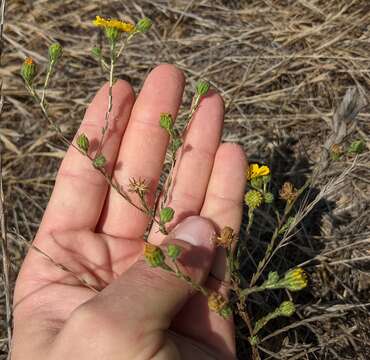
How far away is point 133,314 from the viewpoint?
135 cm

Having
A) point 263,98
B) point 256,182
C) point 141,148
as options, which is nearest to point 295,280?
point 256,182

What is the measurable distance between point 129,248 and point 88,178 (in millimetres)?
298

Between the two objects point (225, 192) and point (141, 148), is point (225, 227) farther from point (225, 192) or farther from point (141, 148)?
point (141, 148)

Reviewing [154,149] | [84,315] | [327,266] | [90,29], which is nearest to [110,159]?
[154,149]

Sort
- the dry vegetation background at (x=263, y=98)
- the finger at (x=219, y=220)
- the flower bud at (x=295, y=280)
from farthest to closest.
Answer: the dry vegetation background at (x=263, y=98) → the finger at (x=219, y=220) → the flower bud at (x=295, y=280)

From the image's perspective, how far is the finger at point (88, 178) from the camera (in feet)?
6.17

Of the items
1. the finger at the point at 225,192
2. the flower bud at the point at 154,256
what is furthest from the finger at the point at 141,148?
the flower bud at the point at 154,256

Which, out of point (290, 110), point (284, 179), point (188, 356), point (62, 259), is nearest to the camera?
point (188, 356)

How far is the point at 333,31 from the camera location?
2.90 meters

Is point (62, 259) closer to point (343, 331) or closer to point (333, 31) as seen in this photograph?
point (343, 331)

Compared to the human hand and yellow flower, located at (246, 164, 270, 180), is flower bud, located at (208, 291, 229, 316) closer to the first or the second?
the human hand

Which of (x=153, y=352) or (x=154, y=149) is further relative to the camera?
(x=154, y=149)

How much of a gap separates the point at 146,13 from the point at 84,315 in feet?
7.53

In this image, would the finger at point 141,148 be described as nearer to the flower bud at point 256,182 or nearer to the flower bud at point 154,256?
the flower bud at point 256,182
